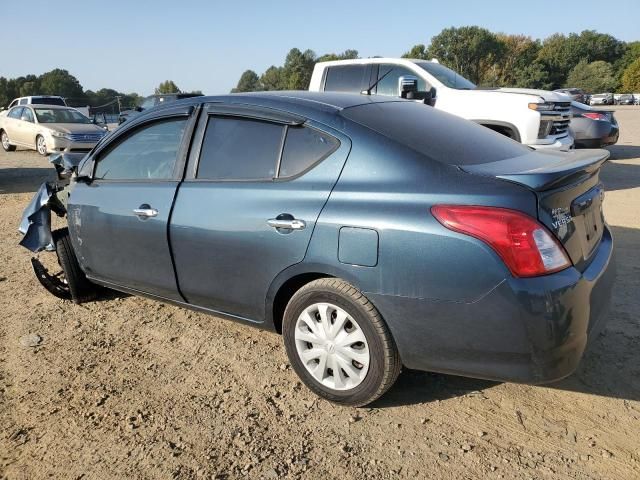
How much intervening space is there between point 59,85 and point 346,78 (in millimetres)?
73778

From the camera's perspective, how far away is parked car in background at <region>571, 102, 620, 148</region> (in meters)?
9.99

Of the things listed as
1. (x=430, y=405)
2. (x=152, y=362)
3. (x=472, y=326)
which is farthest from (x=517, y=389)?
(x=152, y=362)

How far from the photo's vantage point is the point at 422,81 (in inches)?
312

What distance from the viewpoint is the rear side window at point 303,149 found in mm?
2641

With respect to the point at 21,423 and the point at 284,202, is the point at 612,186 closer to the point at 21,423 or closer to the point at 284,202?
the point at 284,202

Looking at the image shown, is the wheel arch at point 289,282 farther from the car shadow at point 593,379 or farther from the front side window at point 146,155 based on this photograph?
the front side window at point 146,155

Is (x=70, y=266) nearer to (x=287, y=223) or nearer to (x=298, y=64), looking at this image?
(x=287, y=223)

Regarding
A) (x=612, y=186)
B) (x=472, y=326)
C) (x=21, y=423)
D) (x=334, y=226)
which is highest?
(x=334, y=226)

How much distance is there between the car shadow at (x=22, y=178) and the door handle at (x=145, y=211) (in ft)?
24.2

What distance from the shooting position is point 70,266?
4051mm

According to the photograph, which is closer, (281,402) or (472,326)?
(472,326)

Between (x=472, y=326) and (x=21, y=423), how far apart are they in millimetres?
2351

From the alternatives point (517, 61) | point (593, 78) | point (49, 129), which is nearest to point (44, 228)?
point (49, 129)

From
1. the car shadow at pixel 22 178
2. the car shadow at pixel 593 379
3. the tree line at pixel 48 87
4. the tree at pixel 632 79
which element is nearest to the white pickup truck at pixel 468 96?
the car shadow at pixel 593 379
